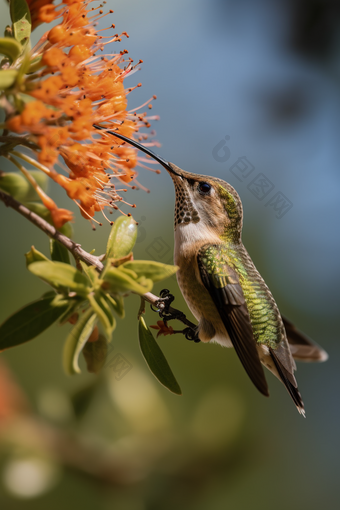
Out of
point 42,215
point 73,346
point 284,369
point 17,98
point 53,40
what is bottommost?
point 284,369

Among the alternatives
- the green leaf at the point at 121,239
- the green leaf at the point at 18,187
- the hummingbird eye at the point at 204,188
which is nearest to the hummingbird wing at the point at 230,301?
the hummingbird eye at the point at 204,188

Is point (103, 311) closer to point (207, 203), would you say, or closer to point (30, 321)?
point (30, 321)

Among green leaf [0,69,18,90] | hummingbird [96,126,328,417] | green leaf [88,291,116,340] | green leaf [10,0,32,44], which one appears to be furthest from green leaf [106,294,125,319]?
hummingbird [96,126,328,417]

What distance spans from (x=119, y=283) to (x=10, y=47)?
0.70m

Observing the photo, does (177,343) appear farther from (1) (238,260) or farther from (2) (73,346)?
(2) (73,346)

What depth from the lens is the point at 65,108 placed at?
4.48 feet

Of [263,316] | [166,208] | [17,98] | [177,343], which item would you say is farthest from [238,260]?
[166,208]

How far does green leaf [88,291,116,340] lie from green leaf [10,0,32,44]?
0.82 metres

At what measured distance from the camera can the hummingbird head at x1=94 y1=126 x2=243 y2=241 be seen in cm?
253

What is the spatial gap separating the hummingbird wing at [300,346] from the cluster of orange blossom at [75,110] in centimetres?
162

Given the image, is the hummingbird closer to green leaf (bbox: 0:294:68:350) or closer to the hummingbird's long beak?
the hummingbird's long beak

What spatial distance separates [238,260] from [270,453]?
8.59ft

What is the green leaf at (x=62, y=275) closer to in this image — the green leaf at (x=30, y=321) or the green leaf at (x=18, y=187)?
the green leaf at (x=30, y=321)

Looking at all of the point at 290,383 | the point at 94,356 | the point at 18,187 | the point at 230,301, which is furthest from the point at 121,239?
the point at 290,383
